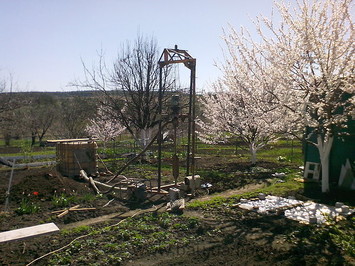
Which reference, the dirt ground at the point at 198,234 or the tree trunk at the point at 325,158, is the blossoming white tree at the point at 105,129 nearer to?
the dirt ground at the point at 198,234

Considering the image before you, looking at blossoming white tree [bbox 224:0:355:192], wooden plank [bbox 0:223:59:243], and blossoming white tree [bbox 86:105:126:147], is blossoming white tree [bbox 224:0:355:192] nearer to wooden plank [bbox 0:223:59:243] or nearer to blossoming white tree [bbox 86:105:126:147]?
wooden plank [bbox 0:223:59:243]

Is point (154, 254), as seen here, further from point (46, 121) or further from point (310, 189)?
point (46, 121)

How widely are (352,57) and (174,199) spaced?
17.1 feet

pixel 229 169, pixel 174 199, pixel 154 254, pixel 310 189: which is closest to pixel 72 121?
pixel 229 169

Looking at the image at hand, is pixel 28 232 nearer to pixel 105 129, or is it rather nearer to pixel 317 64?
pixel 317 64

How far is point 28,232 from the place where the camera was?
5.41 metres

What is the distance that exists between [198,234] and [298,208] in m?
2.58

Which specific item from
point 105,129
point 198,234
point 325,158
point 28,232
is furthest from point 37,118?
point 198,234

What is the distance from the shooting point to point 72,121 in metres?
19.4

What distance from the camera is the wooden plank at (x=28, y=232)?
5.18 meters

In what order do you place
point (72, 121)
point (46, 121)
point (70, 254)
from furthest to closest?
point (46, 121) < point (72, 121) < point (70, 254)

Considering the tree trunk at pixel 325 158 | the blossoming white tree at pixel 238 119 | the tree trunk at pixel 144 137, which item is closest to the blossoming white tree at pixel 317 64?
the tree trunk at pixel 325 158

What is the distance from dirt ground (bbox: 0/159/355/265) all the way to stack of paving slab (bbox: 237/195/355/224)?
8.1 inches

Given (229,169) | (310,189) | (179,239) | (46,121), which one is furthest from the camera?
(46,121)
